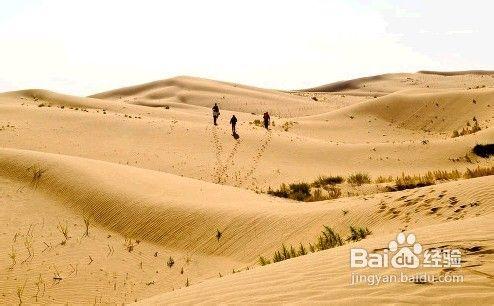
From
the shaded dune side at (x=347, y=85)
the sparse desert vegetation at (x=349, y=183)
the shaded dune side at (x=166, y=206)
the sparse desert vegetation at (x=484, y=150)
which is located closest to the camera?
the shaded dune side at (x=166, y=206)

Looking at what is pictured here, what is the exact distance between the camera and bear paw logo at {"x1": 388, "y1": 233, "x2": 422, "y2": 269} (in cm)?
475

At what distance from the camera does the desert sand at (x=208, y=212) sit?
5105mm

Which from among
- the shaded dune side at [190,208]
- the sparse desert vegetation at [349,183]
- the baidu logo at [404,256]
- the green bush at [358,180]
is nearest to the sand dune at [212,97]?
the green bush at [358,180]

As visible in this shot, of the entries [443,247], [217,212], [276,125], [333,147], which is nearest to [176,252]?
[217,212]

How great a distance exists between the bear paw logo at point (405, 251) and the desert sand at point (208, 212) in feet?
0.63

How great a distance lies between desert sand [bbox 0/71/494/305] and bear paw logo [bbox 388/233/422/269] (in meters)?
0.19

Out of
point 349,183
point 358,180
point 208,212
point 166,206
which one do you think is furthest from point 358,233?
point 358,180

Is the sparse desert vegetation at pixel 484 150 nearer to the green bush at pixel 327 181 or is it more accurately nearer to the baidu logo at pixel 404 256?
the green bush at pixel 327 181

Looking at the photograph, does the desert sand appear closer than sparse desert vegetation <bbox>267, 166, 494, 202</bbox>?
Yes

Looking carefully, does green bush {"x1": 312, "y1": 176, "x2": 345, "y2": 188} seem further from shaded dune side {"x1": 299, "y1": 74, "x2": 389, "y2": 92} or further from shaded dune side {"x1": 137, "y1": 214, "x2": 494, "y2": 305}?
shaded dune side {"x1": 299, "y1": 74, "x2": 389, "y2": 92}

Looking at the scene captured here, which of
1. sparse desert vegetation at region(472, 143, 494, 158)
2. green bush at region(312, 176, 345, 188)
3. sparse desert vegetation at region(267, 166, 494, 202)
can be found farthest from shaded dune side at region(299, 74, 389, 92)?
sparse desert vegetation at region(267, 166, 494, 202)

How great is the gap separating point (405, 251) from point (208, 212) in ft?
20.6

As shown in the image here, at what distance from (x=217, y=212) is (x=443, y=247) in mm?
6404

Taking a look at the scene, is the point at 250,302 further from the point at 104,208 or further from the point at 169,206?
the point at 104,208
